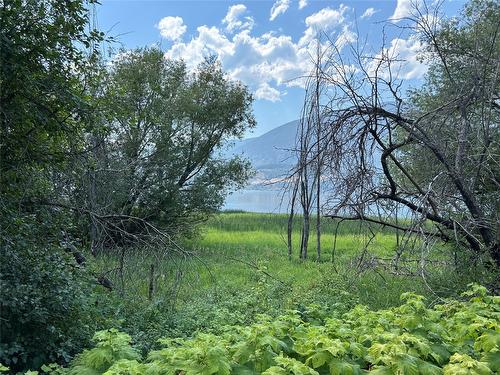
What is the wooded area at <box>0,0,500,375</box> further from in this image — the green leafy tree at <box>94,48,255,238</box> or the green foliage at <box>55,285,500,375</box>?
the green leafy tree at <box>94,48,255,238</box>

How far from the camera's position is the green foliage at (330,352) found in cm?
214

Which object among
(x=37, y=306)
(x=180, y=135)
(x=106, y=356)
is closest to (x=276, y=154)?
(x=37, y=306)

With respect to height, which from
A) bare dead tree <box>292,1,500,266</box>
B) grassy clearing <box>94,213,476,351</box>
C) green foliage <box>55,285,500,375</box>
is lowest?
grassy clearing <box>94,213,476,351</box>

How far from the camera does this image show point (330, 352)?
224cm

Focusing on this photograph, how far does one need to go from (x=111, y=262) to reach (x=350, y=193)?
13.2ft

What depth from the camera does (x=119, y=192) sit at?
→ 29.0 feet

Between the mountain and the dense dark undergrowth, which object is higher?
the mountain

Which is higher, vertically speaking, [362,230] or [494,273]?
[362,230]

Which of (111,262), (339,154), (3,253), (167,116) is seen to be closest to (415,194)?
(339,154)

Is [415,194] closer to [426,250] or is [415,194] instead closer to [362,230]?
[362,230]

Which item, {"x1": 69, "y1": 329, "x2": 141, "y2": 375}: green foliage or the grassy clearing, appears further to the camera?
the grassy clearing

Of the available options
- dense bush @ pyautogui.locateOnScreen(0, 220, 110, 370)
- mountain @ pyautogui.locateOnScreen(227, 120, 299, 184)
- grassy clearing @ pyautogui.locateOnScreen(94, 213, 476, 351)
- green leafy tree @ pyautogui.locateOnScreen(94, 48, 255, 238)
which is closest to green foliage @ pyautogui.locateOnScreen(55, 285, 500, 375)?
grassy clearing @ pyautogui.locateOnScreen(94, 213, 476, 351)

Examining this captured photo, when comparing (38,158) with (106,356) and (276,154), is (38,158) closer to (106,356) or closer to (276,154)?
(106,356)

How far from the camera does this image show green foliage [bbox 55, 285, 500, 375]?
2.14 meters
